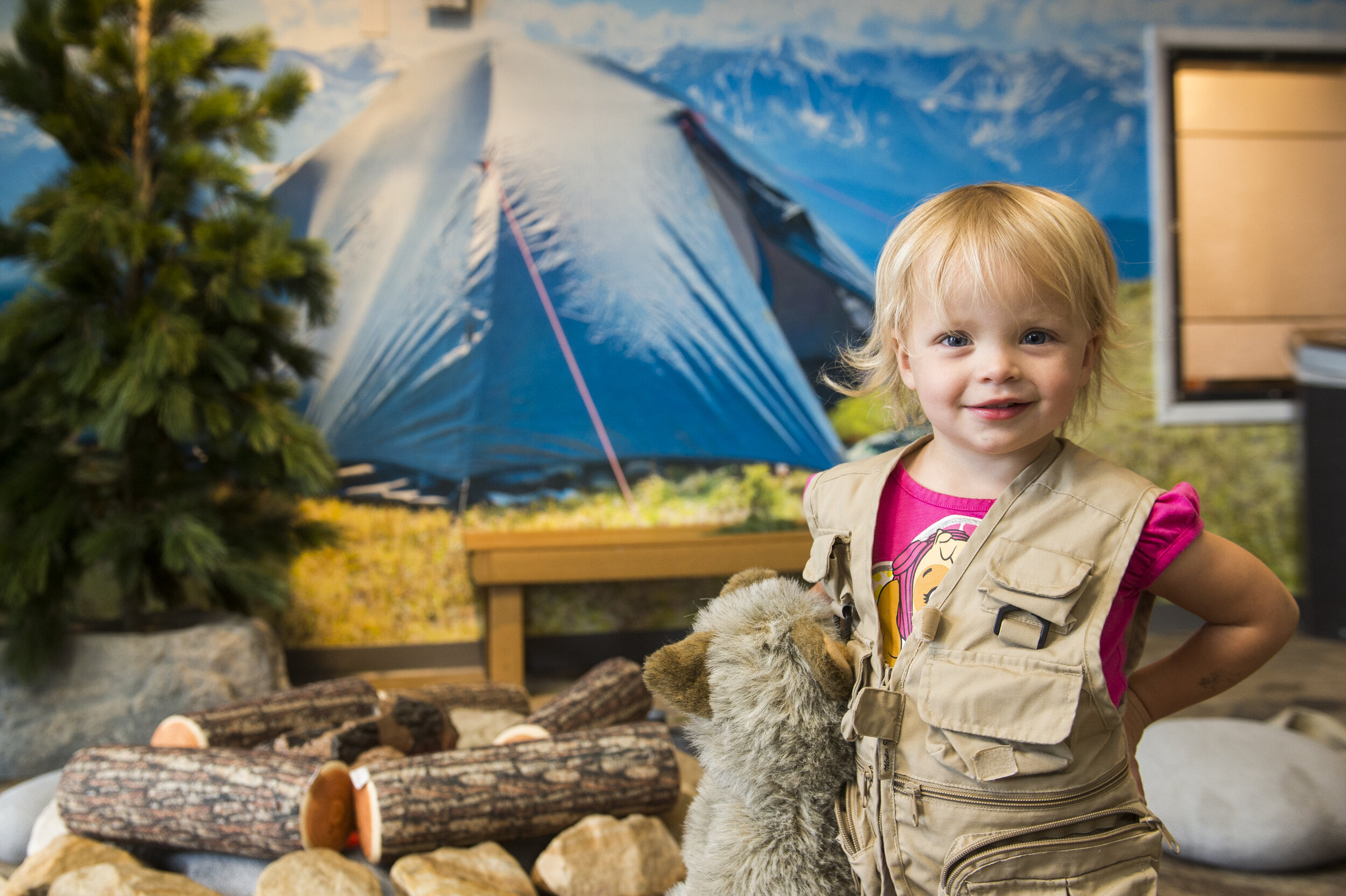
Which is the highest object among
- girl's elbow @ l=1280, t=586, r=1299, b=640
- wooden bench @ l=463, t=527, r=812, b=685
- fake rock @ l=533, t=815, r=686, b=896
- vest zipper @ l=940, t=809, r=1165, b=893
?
girl's elbow @ l=1280, t=586, r=1299, b=640

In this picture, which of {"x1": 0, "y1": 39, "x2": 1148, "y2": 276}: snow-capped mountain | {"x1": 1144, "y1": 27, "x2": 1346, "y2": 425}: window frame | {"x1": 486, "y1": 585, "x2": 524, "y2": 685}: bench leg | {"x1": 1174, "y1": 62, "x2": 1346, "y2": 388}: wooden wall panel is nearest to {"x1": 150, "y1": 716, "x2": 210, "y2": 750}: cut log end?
{"x1": 486, "y1": 585, "x2": 524, "y2": 685}: bench leg

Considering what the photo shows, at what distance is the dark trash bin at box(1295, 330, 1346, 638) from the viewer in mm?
3516

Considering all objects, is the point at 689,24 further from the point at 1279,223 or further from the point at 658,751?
the point at 658,751

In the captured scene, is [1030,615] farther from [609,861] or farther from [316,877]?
[316,877]

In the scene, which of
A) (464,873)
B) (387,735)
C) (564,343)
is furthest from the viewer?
(564,343)

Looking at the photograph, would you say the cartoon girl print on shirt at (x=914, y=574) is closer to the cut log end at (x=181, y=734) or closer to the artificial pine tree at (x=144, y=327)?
the cut log end at (x=181, y=734)

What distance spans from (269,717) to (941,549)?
5.78ft

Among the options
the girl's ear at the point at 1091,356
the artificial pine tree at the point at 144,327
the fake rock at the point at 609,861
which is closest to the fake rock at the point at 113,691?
the artificial pine tree at the point at 144,327

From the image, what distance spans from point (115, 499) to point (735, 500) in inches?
80.7

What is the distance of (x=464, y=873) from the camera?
1596mm

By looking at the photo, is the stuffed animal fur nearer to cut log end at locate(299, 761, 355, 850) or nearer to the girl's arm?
the girl's arm

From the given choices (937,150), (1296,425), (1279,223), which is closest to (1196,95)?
(1279,223)

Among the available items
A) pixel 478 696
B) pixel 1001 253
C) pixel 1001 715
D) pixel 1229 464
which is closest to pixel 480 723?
pixel 478 696

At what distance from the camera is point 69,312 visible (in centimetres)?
242
